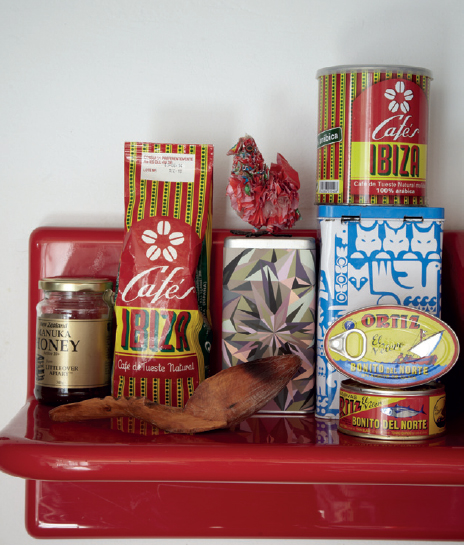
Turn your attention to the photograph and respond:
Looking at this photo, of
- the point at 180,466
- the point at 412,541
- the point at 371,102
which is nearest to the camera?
the point at 180,466

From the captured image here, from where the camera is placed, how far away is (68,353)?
646 mm

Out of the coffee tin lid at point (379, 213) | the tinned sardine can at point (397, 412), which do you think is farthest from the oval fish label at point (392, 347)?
the coffee tin lid at point (379, 213)

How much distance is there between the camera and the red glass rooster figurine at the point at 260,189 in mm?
668

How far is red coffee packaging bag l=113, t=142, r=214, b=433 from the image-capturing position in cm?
66

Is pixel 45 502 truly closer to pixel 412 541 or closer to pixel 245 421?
pixel 245 421

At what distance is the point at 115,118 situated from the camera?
788mm

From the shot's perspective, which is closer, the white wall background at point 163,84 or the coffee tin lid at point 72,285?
the coffee tin lid at point 72,285

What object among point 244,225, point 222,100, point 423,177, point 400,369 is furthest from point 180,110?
point 400,369

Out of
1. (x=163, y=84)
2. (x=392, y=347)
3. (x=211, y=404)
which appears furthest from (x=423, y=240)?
(x=163, y=84)

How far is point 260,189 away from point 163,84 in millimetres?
229

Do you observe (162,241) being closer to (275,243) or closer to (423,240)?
(275,243)

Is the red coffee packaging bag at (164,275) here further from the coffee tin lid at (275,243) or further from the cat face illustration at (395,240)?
the cat face illustration at (395,240)

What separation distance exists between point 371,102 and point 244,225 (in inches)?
9.3

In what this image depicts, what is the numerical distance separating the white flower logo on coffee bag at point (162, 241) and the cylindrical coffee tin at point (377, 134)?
18 centimetres
